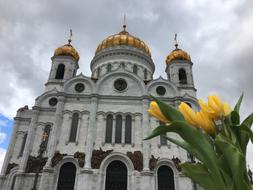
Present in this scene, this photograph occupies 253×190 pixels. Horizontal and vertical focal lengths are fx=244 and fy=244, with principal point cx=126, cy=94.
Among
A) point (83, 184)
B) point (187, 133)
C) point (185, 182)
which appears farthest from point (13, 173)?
point (187, 133)

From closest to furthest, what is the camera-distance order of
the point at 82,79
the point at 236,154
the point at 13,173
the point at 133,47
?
the point at 236,154 < the point at 13,173 < the point at 82,79 < the point at 133,47

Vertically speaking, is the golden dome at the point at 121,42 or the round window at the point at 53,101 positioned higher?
the golden dome at the point at 121,42

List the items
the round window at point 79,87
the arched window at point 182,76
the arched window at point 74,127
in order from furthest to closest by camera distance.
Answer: the arched window at point 182,76 → the round window at point 79,87 → the arched window at point 74,127

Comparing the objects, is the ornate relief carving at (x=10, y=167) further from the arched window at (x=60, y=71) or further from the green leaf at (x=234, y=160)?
the green leaf at (x=234, y=160)

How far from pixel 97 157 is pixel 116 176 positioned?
1.87 metres

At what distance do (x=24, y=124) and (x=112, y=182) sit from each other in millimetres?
9830

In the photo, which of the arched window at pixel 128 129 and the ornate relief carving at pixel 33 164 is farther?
the arched window at pixel 128 129

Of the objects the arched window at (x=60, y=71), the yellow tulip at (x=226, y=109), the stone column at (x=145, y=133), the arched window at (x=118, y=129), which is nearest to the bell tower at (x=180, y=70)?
the stone column at (x=145, y=133)

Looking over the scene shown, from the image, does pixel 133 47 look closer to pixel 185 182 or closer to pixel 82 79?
pixel 82 79

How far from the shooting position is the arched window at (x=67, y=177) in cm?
1664

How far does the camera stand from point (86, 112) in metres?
19.4

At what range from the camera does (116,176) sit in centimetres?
1705

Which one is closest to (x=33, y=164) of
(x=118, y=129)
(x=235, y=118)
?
(x=118, y=129)

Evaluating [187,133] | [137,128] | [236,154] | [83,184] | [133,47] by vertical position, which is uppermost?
[133,47]
